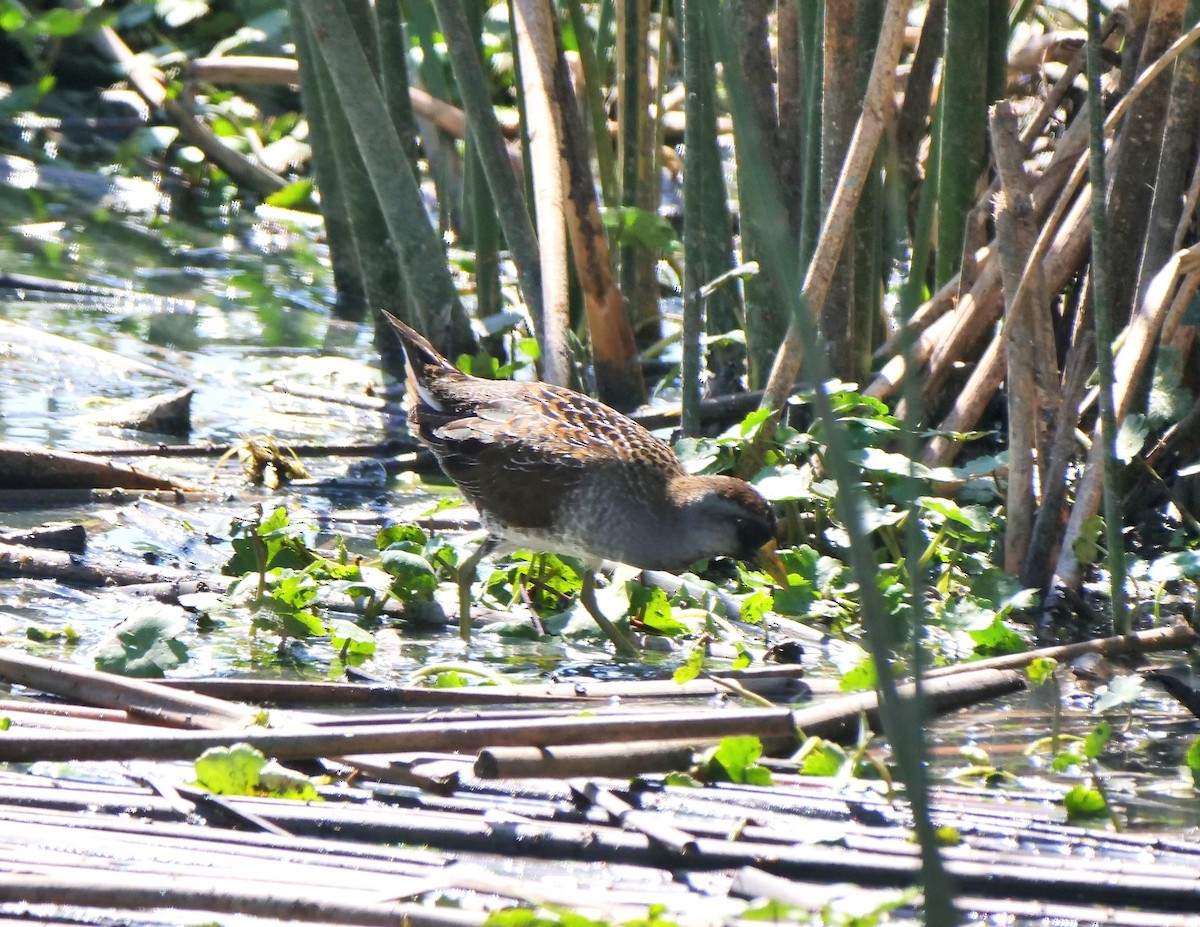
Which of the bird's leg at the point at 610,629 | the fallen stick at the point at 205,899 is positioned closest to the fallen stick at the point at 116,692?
the fallen stick at the point at 205,899

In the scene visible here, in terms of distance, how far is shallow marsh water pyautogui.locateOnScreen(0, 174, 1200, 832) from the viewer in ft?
11.1

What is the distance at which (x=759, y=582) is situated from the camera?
440 centimetres

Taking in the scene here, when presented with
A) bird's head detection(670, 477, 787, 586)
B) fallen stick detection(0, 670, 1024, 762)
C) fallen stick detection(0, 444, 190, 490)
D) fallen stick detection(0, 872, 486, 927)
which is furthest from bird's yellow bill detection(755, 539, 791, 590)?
fallen stick detection(0, 872, 486, 927)

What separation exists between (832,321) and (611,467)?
39.2 inches

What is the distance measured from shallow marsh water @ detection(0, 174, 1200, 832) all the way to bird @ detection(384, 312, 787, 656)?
0.38 meters

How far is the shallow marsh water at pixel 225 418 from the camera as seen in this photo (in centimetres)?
338

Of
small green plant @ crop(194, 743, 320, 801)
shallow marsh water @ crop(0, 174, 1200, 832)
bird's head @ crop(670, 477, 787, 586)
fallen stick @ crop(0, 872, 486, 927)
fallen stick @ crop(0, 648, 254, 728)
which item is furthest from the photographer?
bird's head @ crop(670, 477, 787, 586)

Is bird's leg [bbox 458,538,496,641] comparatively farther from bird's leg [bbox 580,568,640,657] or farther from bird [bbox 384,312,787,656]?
bird's leg [bbox 580,568,640,657]

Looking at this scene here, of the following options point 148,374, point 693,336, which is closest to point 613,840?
point 693,336

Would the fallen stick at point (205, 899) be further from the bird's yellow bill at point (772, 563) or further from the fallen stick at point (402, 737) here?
the bird's yellow bill at point (772, 563)

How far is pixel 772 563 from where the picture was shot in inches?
172

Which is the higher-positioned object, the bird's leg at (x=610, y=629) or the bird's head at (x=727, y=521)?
the bird's head at (x=727, y=521)

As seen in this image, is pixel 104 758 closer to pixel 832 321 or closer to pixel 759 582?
pixel 759 582

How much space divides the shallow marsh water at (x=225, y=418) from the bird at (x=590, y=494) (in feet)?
1.24
